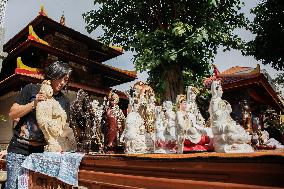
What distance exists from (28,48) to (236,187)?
12907 mm

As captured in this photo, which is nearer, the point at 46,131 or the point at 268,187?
the point at 268,187

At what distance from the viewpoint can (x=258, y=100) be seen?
12.2 feet

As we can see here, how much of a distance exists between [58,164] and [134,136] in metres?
0.71

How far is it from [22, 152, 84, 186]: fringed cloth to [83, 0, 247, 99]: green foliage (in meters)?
7.94

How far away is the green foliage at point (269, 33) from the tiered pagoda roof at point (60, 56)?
283 inches

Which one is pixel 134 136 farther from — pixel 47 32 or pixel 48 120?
pixel 47 32

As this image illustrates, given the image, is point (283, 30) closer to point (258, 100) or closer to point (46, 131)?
point (258, 100)

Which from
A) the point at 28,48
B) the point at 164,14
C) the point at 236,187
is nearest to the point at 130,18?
the point at 164,14

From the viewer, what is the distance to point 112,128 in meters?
2.83

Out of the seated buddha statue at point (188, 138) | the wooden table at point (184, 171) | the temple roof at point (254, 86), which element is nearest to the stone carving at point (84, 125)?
the wooden table at point (184, 171)

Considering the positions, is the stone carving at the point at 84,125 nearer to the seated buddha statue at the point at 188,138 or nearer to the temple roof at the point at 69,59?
the seated buddha statue at the point at 188,138

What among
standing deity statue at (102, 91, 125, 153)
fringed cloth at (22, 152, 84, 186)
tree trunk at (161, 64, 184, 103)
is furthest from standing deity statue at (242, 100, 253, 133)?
tree trunk at (161, 64, 184, 103)

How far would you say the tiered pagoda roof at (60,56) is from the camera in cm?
1255

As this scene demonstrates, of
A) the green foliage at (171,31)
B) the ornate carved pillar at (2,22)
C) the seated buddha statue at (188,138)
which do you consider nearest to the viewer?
the seated buddha statue at (188,138)
